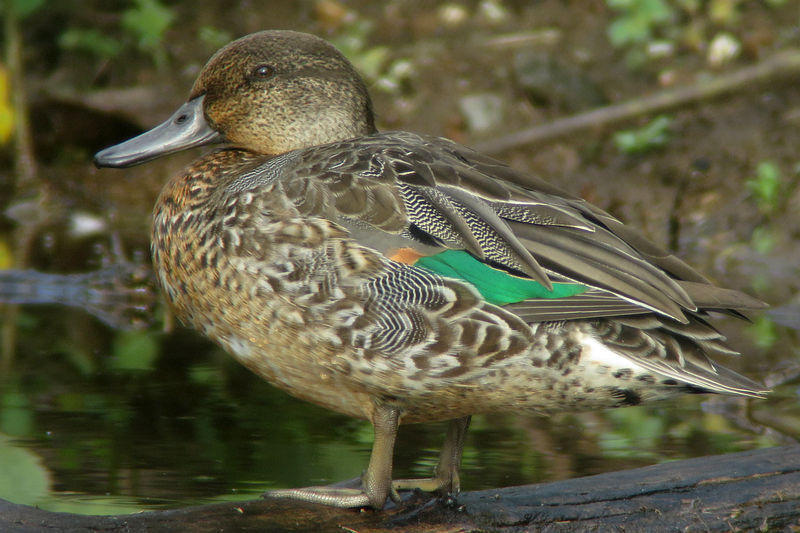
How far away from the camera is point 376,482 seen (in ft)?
8.86

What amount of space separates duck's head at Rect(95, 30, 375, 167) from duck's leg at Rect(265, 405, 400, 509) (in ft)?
3.20

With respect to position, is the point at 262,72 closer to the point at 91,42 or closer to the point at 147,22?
the point at 147,22

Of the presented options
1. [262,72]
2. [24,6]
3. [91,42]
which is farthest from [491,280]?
[91,42]

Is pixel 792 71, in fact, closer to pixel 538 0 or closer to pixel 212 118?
pixel 538 0

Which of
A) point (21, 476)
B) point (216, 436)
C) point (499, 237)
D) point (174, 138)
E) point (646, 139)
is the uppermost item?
point (646, 139)

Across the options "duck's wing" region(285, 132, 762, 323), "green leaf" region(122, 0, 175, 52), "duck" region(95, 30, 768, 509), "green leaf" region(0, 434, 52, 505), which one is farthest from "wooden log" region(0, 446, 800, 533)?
"green leaf" region(122, 0, 175, 52)

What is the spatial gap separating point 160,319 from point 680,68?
12.6ft

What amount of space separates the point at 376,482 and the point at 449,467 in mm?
389

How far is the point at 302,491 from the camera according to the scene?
2.79m

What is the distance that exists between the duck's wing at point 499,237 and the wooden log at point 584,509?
443 mm

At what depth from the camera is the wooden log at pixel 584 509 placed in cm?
249

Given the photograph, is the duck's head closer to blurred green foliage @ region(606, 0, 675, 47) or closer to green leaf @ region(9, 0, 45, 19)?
green leaf @ region(9, 0, 45, 19)

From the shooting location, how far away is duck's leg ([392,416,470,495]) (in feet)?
9.89

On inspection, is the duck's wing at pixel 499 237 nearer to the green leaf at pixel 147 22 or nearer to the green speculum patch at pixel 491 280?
the green speculum patch at pixel 491 280
